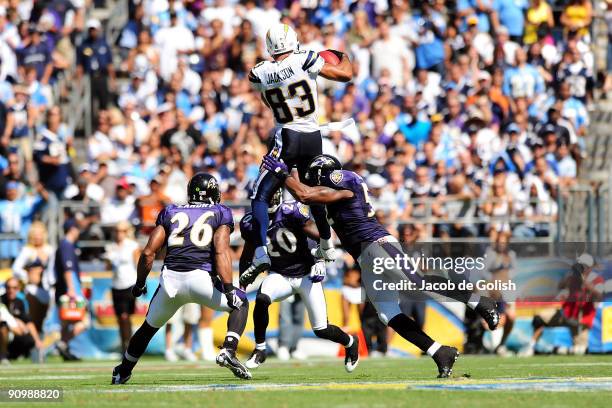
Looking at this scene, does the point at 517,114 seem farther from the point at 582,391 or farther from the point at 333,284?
the point at 582,391

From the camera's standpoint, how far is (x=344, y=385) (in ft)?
39.5

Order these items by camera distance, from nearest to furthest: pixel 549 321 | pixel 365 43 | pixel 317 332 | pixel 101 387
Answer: pixel 101 387 < pixel 317 332 < pixel 549 321 < pixel 365 43

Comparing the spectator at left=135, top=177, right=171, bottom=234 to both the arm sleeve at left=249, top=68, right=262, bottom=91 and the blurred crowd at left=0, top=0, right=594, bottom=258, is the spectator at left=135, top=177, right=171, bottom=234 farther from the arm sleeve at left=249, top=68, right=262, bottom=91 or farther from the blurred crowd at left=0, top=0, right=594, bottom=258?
the arm sleeve at left=249, top=68, right=262, bottom=91

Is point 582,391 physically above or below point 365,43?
below

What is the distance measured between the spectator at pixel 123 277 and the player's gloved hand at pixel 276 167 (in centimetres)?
678

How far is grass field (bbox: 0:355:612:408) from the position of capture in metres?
10.3

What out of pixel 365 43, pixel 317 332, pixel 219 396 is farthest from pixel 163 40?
pixel 219 396

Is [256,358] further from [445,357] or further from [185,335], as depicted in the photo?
[185,335]

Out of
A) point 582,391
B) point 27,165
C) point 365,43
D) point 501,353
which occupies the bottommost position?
point 501,353

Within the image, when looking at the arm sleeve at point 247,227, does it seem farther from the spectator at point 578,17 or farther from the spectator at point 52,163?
the spectator at point 578,17

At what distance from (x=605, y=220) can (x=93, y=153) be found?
27.8ft

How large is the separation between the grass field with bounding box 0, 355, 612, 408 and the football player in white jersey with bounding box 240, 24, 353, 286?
153cm

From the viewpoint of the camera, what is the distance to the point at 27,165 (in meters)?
22.3

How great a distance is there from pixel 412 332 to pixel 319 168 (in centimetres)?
197
